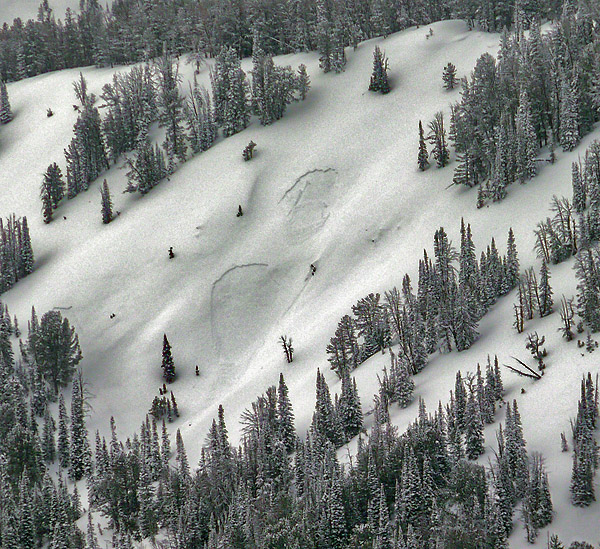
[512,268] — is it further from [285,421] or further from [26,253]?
[26,253]

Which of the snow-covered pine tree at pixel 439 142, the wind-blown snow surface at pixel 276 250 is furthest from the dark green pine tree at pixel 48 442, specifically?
the snow-covered pine tree at pixel 439 142

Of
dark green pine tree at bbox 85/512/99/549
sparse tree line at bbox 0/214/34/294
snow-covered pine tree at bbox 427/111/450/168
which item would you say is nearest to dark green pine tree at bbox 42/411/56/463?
dark green pine tree at bbox 85/512/99/549

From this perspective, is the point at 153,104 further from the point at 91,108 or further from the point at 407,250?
the point at 407,250

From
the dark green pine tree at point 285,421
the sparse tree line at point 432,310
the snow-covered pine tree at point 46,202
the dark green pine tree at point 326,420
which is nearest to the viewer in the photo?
the dark green pine tree at point 326,420

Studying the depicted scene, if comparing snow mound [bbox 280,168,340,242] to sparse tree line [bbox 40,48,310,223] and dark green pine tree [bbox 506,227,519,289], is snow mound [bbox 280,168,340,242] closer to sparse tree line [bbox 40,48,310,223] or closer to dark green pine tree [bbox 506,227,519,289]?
sparse tree line [bbox 40,48,310,223]

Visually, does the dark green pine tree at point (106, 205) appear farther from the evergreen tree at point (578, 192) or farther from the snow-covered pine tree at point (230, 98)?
the evergreen tree at point (578, 192)
